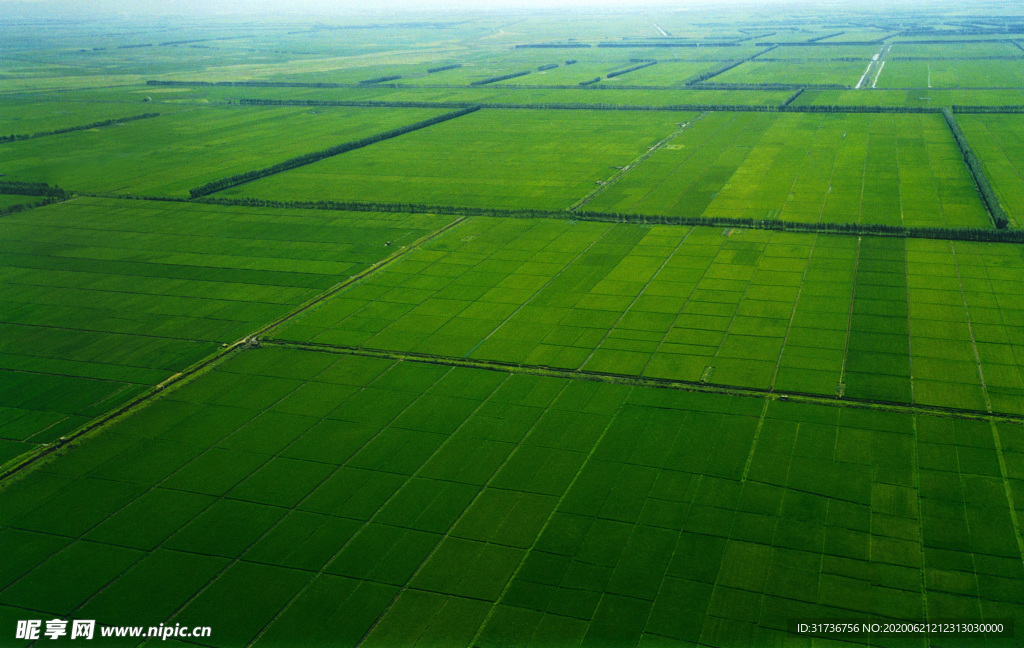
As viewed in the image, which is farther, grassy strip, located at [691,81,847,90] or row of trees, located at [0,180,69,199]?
grassy strip, located at [691,81,847,90]

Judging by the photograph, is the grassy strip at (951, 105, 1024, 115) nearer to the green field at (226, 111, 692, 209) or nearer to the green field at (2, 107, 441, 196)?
the green field at (226, 111, 692, 209)

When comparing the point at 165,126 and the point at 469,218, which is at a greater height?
the point at 165,126

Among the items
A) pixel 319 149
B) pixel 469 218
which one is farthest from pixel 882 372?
pixel 319 149

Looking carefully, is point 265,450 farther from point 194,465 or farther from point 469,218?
point 469,218

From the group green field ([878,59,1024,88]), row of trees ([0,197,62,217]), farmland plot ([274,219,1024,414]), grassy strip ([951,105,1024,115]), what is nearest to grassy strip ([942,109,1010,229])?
farmland plot ([274,219,1024,414])

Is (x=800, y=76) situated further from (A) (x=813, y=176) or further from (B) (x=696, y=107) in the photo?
(A) (x=813, y=176)

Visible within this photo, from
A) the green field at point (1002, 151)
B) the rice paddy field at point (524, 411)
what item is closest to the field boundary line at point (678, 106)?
the green field at point (1002, 151)

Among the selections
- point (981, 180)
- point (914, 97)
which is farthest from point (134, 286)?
point (914, 97)
